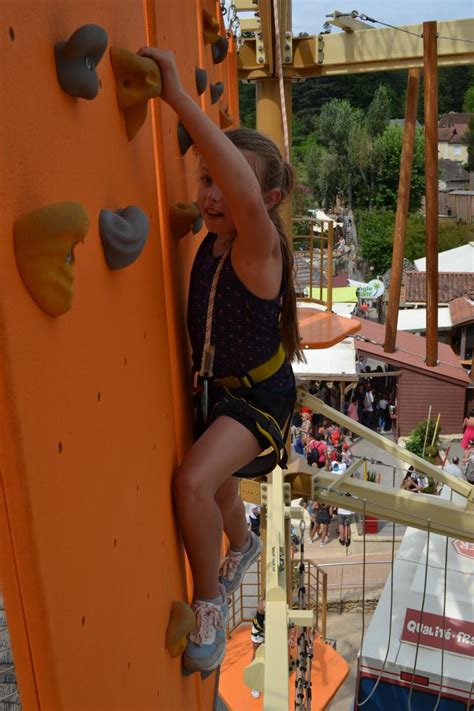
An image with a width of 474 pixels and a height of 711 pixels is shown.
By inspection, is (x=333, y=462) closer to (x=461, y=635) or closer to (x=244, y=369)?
(x=461, y=635)

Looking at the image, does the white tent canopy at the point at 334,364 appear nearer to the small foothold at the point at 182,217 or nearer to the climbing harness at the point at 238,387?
the climbing harness at the point at 238,387

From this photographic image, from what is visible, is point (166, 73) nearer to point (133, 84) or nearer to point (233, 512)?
point (133, 84)

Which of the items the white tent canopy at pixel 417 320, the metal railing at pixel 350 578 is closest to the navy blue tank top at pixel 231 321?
the metal railing at pixel 350 578

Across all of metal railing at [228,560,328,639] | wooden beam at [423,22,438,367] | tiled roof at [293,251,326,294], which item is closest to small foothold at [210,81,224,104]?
tiled roof at [293,251,326,294]

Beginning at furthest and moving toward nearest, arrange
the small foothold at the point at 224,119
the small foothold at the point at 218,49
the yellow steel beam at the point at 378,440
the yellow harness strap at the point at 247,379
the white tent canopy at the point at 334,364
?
the white tent canopy at the point at 334,364
the yellow steel beam at the point at 378,440
the small foothold at the point at 224,119
the small foothold at the point at 218,49
the yellow harness strap at the point at 247,379

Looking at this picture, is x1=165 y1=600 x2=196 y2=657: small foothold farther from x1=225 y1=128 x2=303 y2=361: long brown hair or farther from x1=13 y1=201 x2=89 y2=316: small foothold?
x1=13 y1=201 x2=89 y2=316: small foothold

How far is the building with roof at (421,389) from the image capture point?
1780 cm

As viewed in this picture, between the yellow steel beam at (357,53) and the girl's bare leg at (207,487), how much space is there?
4246mm

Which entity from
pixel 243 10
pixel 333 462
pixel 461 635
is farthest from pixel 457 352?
pixel 243 10

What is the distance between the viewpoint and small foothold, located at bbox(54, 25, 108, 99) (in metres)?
0.96

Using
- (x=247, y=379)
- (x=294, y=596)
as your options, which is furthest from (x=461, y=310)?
(x=247, y=379)

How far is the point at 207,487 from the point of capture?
→ 66.5 inches

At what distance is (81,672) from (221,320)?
3.25ft

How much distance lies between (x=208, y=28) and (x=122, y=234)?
1.53 m
